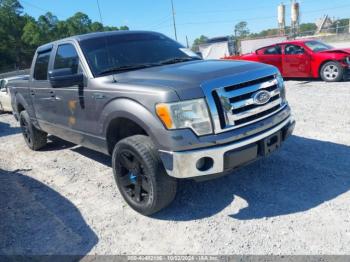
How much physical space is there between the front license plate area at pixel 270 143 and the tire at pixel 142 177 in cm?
92

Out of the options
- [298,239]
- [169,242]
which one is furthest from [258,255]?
[169,242]

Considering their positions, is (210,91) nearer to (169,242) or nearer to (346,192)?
(169,242)

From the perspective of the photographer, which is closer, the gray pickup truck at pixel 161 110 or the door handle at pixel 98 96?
the gray pickup truck at pixel 161 110

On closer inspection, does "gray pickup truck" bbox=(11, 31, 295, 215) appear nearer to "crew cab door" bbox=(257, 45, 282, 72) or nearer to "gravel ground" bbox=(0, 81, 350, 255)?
"gravel ground" bbox=(0, 81, 350, 255)

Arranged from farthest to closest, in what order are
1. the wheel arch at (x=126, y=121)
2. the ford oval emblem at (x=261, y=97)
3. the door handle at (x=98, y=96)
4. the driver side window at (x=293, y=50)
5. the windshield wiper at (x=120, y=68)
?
the driver side window at (x=293, y=50) < the windshield wiper at (x=120, y=68) < the door handle at (x=98, y=96) < the ford oval emblem at (x=261, y=97) < the wheel arch at (x=126, y=121)

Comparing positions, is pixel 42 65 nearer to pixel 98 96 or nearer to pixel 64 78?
pixel 64 78

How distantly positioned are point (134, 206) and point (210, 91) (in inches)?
58.6

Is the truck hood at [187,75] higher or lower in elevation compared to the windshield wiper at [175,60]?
lower

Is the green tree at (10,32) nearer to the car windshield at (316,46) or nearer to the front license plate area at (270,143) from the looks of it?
the car windshield at (316,46)

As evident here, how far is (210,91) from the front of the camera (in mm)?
2967

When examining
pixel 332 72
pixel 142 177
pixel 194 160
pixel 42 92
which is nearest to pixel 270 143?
pixel 194 160

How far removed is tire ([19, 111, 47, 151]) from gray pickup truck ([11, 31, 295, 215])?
180cm

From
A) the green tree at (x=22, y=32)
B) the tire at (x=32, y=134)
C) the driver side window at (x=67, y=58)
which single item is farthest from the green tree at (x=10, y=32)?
the driver side window at (x=67, y=58)

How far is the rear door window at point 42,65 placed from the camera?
16.9ft
